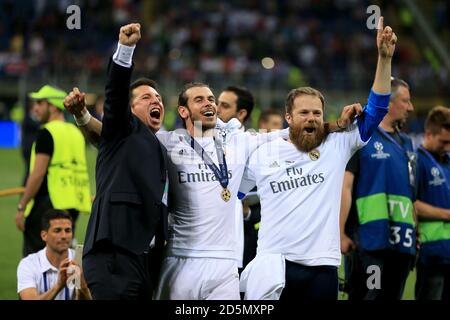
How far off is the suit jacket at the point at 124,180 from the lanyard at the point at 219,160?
1.28ft

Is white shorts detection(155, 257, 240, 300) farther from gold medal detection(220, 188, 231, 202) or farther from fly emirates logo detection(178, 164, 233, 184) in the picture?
fly emirates logo detection(178, 164, 233, 184)

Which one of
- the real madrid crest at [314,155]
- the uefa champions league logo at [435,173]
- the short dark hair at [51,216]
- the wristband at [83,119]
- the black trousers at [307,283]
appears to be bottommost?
the black trousers at [307,283]

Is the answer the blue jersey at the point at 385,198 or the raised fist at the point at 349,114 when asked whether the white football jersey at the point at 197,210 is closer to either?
the raised fist at the point at 349,114

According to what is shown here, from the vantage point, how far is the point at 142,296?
209 inches

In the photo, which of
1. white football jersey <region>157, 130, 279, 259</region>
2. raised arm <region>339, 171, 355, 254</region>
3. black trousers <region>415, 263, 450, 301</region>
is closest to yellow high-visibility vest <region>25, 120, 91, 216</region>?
raised arm <region>339, 171, 355, 254</region>

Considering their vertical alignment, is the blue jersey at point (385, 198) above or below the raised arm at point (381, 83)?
below

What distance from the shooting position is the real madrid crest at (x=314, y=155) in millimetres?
5840

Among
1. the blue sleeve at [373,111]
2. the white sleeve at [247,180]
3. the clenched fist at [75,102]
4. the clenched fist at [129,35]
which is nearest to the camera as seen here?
the clenched fist at [129,35]

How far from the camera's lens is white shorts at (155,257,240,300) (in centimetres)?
556

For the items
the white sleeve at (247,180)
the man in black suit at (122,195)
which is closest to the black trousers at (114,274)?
the man in black suit at (122,195)

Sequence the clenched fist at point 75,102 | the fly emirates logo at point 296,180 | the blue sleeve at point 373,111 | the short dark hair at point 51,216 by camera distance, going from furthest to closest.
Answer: the short dark hair at point 51,216, the fly emirates logo at point 296,180, the blue sleeve at point 373,111, the clenched fist at point 75,102

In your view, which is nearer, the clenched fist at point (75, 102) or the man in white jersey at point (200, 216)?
the clenched fist at point (75, 102)

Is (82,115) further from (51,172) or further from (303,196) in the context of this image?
(51,172)
